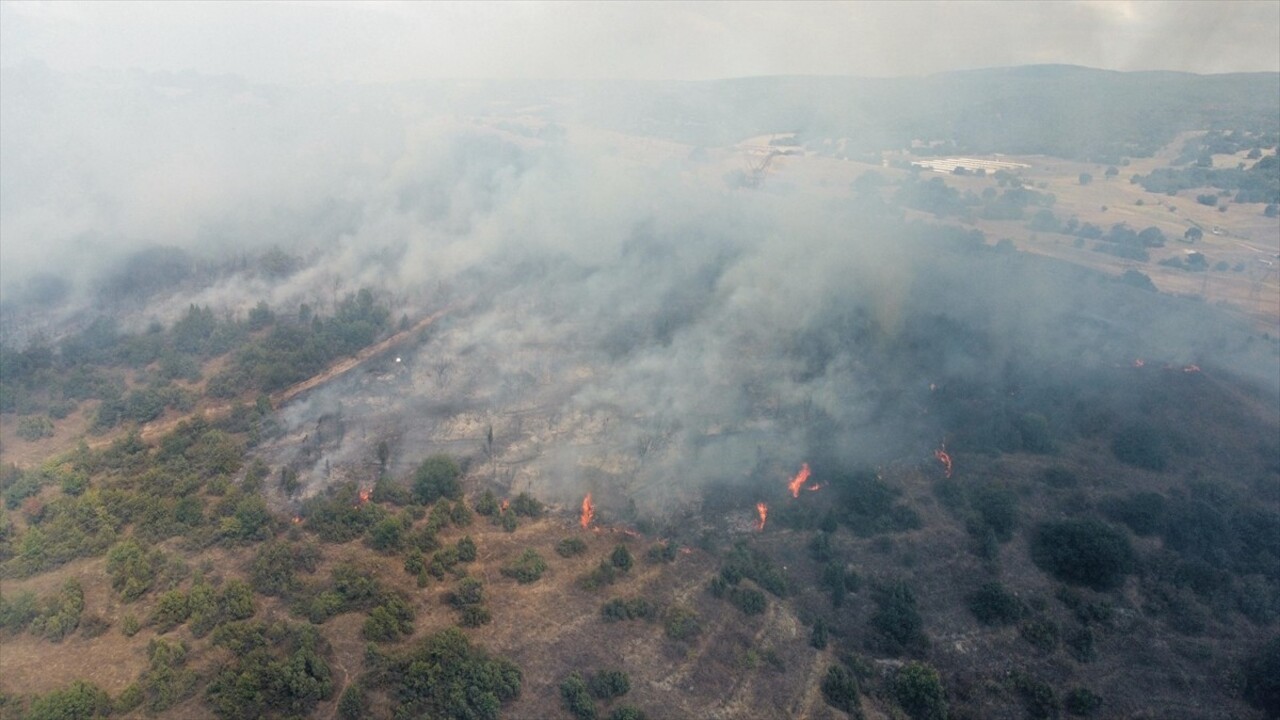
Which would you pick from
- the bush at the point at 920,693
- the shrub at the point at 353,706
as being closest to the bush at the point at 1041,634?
the bush at the point at 920,693

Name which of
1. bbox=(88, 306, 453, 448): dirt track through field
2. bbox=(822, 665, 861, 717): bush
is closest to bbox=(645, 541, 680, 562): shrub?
bbox=(822, 665, 861, 717): bush

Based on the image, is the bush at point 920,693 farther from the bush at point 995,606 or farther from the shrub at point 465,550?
the shrub at point 465,550

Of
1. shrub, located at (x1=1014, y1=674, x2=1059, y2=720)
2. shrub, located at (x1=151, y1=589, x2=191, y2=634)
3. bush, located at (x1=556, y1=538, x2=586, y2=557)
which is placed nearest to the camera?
shrub, located at (x1=1014, y1=674, x2=1059, y2=720)

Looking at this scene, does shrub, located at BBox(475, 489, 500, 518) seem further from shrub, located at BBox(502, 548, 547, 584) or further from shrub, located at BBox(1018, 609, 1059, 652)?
shrub, located at BBox(1018, 609, 1059, 652)

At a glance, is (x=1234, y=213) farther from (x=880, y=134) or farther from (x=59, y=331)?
(x=59, y=331)

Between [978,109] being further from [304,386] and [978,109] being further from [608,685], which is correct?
[608,685]
